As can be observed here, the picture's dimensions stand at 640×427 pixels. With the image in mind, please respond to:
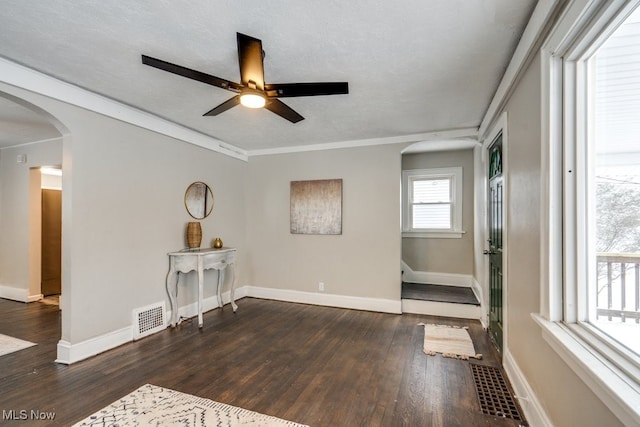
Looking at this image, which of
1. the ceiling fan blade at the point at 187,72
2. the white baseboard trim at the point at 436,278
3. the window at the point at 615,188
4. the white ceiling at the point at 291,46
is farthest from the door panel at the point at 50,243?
the window at the point at 615,188

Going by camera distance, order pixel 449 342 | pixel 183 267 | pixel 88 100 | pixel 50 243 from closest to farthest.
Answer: pixel 88 100 → pixel 449 342 → pixel 183 267 → pixel 50 243

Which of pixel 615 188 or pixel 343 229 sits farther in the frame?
pixel 343 229

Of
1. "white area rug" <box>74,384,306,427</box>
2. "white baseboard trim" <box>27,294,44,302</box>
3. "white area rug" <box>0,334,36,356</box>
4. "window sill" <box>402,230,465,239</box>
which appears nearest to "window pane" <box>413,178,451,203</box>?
"window sill" <box>402,230,465,239</box>

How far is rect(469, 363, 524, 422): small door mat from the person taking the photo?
77.4 inches

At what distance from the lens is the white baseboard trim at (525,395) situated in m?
1.70

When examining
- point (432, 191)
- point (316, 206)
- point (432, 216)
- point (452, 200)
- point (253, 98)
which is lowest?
point (432, 216)

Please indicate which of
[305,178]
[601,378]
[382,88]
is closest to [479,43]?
[382,88]

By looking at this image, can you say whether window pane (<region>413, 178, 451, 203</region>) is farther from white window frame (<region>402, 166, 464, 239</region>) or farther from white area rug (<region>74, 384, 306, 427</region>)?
Answer: white area rug (<region>74, 384, 306, 427</region>)

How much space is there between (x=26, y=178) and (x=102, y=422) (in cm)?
459

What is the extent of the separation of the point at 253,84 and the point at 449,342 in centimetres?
309

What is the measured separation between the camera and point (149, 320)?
10.7 ft

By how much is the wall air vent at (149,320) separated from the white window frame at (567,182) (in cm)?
360

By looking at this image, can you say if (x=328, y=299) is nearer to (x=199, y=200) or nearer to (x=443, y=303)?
(x=443, y=303)

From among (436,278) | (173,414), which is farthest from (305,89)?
(436,278)
